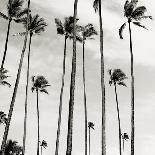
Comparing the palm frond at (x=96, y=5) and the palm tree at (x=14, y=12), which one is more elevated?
the palm tree at (x=14, y=12)

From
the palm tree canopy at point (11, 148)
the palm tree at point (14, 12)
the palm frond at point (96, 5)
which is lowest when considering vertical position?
the palm tree canopy at point (11, 148)

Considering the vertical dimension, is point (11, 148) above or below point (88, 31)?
below

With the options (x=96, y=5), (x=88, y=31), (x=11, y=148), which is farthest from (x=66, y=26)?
(x=11, y=148)

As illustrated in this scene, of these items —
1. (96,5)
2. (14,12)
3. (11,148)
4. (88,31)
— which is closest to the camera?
(96,5)

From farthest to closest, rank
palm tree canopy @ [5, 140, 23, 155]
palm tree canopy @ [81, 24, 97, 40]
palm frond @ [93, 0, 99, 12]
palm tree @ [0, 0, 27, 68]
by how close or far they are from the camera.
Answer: palm tree canopy @ [5, 140, 23, 155], palm tree canopy @ [81, 24, 97, 40], palm tree @ [0, 0, 27, 68], palm frond @ [93, 0, 99, 12]

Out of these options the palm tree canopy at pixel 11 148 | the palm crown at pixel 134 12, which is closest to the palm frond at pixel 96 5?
the palm crown at pixel 134 12

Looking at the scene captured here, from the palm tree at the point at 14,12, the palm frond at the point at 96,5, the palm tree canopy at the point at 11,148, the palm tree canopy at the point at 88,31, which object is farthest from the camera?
the palm tree canopy at the point at 11,148

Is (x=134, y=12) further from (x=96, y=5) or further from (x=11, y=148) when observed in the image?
(x=11, y=148)

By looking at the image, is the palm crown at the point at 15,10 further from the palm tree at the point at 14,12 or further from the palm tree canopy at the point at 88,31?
the palm tree canopy at the point at 88,31

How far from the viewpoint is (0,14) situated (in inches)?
1548

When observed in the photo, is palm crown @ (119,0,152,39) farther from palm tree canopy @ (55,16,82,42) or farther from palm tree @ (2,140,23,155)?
palm tree @ (2,140,23,155)

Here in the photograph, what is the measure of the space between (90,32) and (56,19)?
6.13 m

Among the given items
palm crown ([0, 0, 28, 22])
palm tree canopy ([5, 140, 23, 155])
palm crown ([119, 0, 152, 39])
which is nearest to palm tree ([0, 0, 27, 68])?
palm crown ([0, 0, 28, 22])

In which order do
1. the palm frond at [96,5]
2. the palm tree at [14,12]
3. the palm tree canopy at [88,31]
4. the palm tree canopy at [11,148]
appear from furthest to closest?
the palm tree canopy at [11,148]
the palm tree canopy at [88,31]
the palm tree at [14,12]
the palm frond at [96,5]
